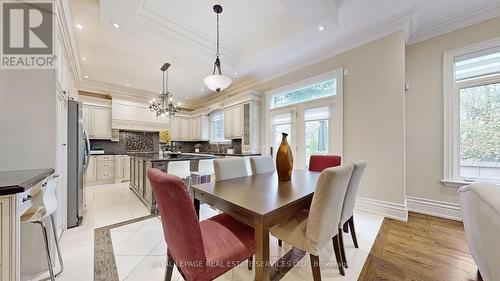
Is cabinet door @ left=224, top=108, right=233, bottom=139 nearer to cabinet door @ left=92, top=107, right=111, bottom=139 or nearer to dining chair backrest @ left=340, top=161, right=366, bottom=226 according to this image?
cabinet door @ left=92, top=107, right=111, bottom=139

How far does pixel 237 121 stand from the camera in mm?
5035

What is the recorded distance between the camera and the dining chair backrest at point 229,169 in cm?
195

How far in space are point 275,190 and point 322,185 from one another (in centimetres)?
45

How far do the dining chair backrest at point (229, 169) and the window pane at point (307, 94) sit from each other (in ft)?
7.68

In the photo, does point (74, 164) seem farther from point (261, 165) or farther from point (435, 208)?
point (435, 208)

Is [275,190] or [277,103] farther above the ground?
[277,103]

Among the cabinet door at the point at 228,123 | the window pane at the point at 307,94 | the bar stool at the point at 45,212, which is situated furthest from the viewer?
the cabinet door at the point at 228,123

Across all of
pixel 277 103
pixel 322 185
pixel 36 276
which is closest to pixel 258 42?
pixel 277 103

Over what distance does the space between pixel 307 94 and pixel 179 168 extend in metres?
2.88

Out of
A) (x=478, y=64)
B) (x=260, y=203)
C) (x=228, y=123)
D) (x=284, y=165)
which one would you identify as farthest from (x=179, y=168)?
(x=478, y=64)

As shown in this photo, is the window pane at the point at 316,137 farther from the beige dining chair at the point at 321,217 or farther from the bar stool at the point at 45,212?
the bar stool at the point at 45,212

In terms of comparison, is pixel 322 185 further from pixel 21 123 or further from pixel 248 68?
pixel 248 68

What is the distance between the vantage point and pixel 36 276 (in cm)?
153

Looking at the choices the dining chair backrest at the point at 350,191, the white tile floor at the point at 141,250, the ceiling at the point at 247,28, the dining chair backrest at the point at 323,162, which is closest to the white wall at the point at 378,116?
the ceiling at the point at 247,28
